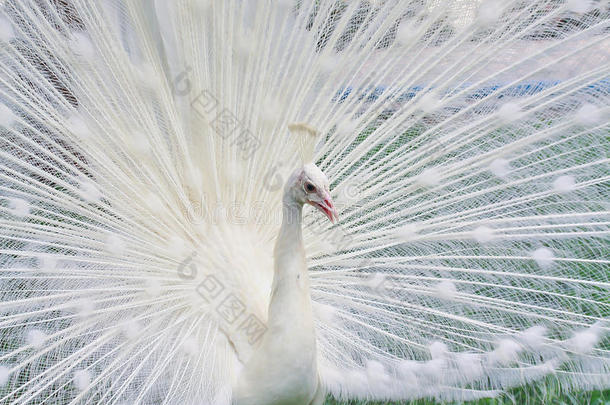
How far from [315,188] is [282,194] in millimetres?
462

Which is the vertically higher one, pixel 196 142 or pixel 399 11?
pixel 399 11

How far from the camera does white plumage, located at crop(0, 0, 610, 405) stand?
1.92m

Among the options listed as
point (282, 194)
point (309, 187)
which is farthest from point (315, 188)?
point (282, 194)

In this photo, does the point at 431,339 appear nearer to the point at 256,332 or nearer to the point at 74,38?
the point at 256,332

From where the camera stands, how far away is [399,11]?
2029 millimetres

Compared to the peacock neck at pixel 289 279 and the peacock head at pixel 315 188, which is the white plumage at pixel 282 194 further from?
the peacock head at pixel 315 188

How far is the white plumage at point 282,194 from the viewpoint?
1.92 meters

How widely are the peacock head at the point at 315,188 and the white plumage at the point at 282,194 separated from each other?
0.31 metres

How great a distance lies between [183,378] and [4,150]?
993mm

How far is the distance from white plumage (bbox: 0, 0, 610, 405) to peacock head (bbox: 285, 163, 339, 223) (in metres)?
0.31

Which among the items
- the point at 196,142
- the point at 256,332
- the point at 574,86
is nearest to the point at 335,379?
the point at 256,332

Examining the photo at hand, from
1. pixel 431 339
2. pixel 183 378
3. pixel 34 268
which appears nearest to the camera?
pixel 183 378

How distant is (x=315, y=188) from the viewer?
5.17 feet

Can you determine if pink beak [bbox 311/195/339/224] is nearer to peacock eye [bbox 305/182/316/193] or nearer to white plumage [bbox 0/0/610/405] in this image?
peacock eye [bbox 305/182/316/193]
